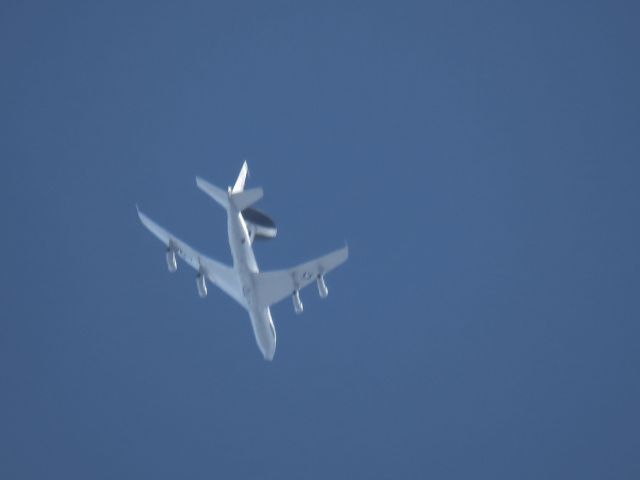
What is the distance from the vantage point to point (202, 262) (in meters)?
81.2

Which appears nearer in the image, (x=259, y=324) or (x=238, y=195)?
(x=238, y=195)

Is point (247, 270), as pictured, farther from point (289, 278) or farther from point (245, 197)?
point (245, 197)

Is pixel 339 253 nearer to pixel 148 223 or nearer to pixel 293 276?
pixel 293 276

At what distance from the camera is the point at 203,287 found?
79.7m

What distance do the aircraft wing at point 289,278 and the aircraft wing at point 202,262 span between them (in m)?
2.88

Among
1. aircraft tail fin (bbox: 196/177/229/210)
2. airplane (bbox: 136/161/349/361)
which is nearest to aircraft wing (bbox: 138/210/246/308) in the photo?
airplane (bbox: 136/161/349/361)

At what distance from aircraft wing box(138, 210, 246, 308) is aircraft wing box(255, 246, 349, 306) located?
288 centimetres

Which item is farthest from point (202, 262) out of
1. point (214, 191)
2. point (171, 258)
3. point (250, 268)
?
point (214, 191)

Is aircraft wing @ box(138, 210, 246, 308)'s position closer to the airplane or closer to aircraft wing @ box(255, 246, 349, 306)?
the airplane

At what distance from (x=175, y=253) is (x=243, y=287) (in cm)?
675

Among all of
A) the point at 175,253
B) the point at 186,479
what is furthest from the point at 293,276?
the point at 186,479

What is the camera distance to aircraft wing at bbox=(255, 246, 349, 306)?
75125mm

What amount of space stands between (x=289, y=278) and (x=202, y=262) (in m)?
7.84

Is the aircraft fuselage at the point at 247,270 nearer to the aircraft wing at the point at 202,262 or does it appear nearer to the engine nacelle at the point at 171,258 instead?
the aircraft wing at the point at 202,262
